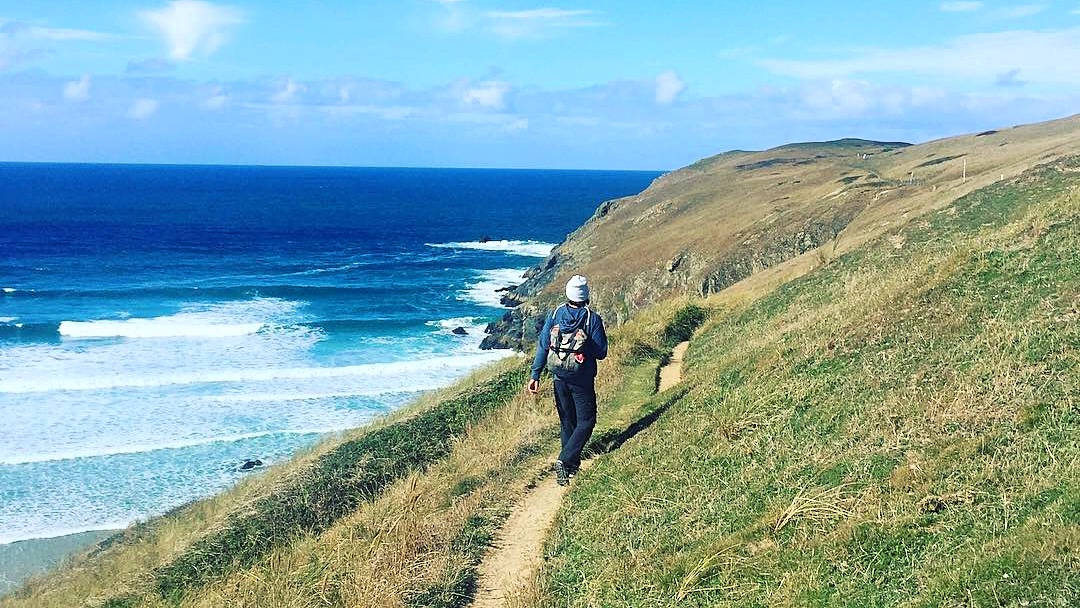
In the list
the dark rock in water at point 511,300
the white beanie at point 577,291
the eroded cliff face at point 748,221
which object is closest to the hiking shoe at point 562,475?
the white beanie at point 577,291

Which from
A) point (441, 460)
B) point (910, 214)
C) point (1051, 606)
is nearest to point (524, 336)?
point (910, 214)

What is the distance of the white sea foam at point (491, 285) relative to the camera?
5759cm

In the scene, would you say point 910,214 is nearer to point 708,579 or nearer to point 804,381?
point 804,381

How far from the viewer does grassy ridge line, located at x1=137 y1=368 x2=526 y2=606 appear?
31.1ft

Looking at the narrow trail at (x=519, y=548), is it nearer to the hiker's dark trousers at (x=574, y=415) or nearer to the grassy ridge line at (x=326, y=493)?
the hiker's dark trousers at (x=574, y=415)

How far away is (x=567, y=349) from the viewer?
9.06 m

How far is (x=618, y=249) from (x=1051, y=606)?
4485cm

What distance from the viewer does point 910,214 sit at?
24.3 m

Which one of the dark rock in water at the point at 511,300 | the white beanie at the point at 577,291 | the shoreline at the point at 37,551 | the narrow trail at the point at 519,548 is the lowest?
the shoreline at the point at 37,551

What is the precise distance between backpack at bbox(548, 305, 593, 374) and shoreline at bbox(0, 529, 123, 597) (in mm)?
13693

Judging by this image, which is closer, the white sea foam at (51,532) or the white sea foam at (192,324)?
the white sea foam at (51,532)

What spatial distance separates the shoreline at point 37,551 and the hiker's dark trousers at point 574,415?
43.5 ft

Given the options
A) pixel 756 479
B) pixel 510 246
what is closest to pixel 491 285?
pixel 510 246

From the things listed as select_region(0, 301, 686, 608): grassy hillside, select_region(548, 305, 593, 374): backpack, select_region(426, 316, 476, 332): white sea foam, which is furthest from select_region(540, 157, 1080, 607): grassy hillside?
select_region(426, 316, 476, 332): white sea foam
